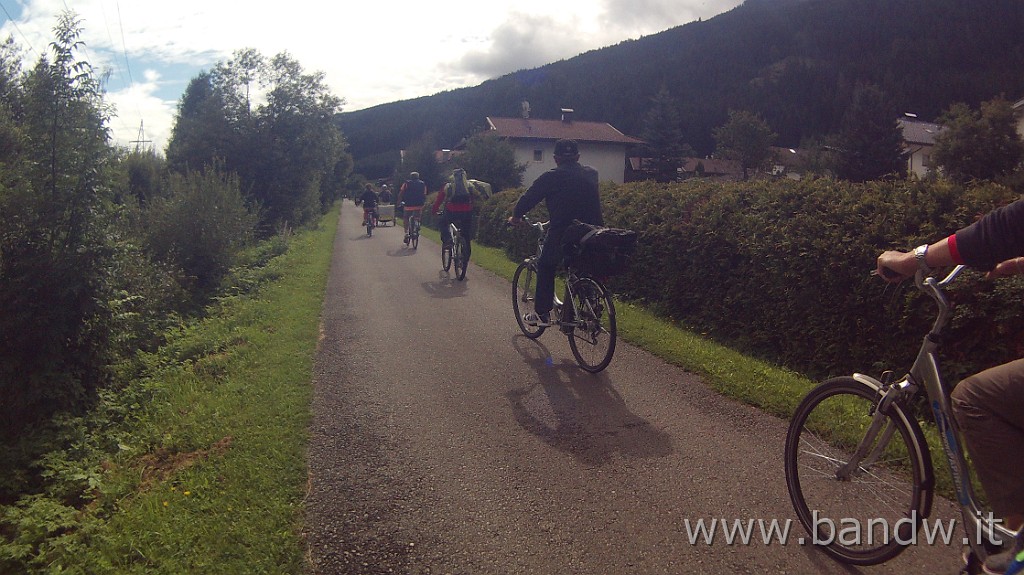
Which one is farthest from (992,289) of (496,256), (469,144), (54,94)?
(469,144)

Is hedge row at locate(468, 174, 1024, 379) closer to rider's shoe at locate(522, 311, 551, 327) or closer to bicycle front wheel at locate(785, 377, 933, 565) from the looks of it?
bicycle front wheel at locate(785, 377, 933, 565)

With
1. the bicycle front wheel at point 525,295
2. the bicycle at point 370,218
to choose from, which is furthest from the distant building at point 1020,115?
the bicycle front wheel at point 525,295

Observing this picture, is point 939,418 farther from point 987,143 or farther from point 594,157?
point 594,157

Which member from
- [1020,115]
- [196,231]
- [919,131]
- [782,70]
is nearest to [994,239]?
[196,231]

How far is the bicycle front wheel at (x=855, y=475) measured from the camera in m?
2.61

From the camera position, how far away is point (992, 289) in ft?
14.6

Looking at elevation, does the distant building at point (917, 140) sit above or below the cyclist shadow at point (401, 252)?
above

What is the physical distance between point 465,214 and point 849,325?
7765 millimetres

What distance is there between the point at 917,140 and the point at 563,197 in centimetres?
5813

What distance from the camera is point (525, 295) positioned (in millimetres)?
7512

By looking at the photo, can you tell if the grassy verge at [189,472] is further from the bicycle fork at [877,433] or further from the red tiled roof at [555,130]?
the red tiled roof at [555,130]

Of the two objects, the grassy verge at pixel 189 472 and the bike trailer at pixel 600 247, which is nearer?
the grassy verge at pixel 189 472

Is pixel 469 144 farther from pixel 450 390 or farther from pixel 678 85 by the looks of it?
pixel 678 85

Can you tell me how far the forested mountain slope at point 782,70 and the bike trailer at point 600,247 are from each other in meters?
63.2
